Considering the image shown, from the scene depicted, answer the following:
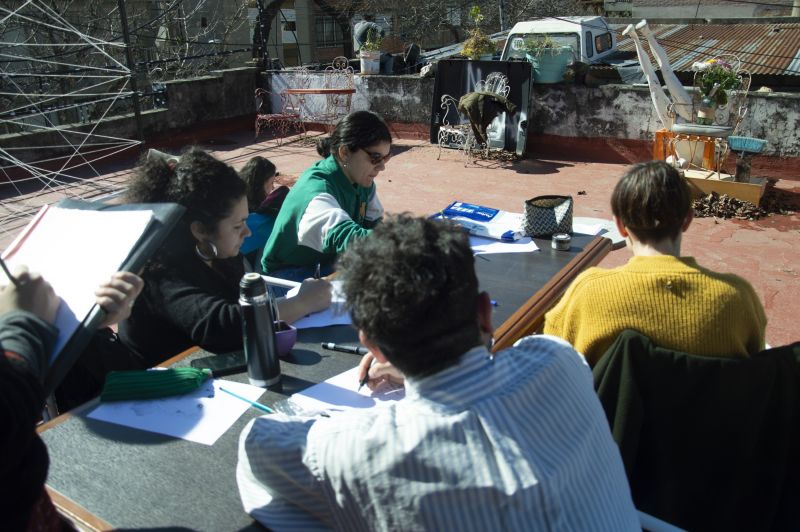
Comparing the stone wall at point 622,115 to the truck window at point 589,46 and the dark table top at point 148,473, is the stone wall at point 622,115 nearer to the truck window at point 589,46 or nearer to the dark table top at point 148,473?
the truck window at point 589,46

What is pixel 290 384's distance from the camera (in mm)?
1664

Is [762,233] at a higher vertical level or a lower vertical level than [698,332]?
lower

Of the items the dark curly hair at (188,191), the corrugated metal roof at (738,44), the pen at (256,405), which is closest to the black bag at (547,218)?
the dark curly hair at (188,191)

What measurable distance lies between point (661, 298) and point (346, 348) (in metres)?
0.85

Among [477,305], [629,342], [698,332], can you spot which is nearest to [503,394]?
[477,305]

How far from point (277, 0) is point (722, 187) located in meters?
10.3

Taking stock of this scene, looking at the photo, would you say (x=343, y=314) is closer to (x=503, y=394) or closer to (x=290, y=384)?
(x=290, y=384)

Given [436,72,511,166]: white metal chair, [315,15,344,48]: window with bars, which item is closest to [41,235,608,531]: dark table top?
[436,72,511,166]: white metal chair

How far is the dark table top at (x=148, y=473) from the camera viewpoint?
119 centimetres

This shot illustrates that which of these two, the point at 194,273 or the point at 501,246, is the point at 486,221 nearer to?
the point at 501,246

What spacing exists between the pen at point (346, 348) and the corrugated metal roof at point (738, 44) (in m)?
8.15

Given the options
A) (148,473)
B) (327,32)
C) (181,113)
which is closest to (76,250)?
(148,473)

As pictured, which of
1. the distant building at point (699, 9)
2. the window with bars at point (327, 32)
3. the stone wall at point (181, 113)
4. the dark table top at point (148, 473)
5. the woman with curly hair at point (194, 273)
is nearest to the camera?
the dark table top at point (148, 473)

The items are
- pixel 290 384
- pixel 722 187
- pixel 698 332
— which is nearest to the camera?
pixel 698 332
